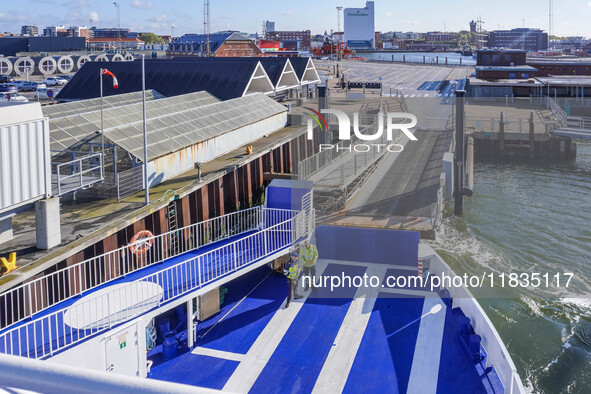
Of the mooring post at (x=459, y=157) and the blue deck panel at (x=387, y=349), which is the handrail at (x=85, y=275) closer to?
the blue deck panel at (x=387, y=349)

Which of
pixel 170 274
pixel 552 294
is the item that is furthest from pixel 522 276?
pixel 170 274

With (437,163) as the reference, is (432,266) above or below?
below

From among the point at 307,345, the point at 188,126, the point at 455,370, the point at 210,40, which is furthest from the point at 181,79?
the point at 210,40

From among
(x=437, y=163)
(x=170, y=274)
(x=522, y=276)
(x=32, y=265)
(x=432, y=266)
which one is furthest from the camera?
(x=437, y=163)

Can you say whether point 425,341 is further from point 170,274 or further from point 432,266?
point 170,274

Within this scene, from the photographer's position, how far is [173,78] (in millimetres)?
41781

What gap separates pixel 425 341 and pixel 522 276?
993 cm

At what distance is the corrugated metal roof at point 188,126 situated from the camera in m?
20.1

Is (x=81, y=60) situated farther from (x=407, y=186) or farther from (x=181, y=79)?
(x=407, y=186)

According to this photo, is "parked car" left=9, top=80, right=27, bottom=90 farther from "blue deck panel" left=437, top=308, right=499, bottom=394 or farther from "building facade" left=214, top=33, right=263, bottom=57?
"blue deck panel" left=437, top=308, right=499, bottom=394

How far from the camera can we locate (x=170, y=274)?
14.3 metres

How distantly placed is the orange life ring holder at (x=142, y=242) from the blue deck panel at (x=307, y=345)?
4.67m

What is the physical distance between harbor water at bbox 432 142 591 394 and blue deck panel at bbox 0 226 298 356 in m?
7.89

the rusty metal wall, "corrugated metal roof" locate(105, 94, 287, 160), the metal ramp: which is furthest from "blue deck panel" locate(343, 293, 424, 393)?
"corrugated metal roof" locate(105, 94, 287, 160)
